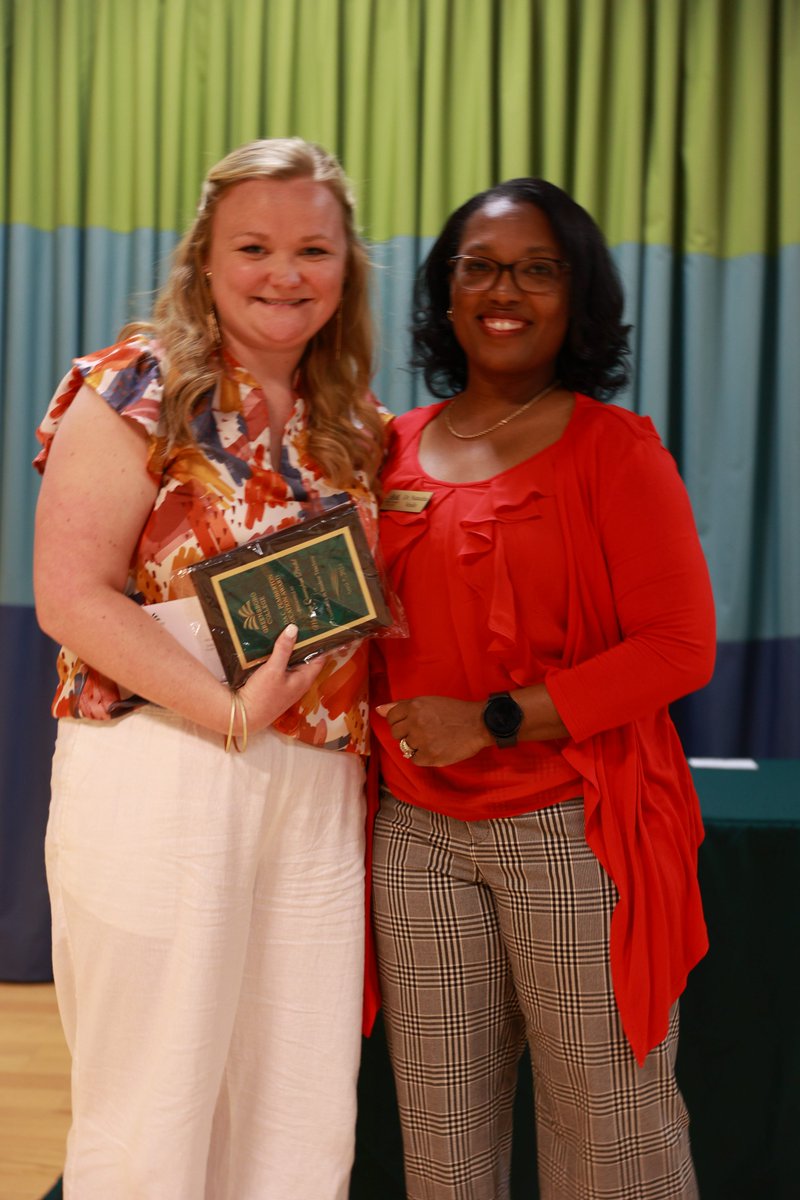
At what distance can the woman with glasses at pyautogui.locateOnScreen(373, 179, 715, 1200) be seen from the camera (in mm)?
1618

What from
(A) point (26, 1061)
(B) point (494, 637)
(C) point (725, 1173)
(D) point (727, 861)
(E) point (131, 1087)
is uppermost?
(B) point (494, 637)

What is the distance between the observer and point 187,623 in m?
1.61

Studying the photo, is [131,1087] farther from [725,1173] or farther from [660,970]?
[725,1173]

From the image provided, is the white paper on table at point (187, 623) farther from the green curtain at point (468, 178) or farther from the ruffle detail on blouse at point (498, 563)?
the green curtain at point (468, 178)

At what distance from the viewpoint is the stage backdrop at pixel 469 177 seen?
309 cm

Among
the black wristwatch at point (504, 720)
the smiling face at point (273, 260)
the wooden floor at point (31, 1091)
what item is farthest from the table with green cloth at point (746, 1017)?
the smiling face at point (273, 260)

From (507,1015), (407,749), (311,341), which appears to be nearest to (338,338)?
(311,341)

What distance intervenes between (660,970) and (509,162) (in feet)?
7.47

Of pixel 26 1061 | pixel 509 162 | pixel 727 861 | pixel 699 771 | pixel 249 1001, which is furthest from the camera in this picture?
pixel 509 162

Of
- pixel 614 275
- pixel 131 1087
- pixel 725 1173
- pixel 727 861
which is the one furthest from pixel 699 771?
pixel 131 1087

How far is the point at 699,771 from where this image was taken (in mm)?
2473

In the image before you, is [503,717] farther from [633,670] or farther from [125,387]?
[125,387]

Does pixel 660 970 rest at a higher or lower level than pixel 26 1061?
higher

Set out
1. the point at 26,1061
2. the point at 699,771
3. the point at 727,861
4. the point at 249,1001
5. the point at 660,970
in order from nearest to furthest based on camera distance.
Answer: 1. the point at 660,970
2. the point at 249,1001
3. the point at 727,861
4. the point at 699,771
5. the point at 26,1061
